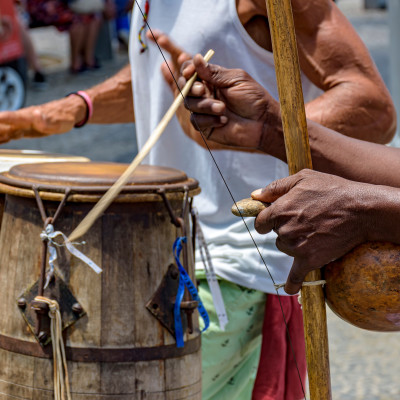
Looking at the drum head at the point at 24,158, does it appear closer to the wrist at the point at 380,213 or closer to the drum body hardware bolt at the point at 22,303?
the drum body hardware bolt at the point at 22,303

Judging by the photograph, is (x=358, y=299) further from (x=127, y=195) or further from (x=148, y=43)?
(x=148, y=43)

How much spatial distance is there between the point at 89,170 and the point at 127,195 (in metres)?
0.21

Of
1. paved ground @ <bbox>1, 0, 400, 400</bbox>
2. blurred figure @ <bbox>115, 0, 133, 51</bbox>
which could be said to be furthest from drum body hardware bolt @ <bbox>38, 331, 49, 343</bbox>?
blurred figure @ <bbox>115, 0, 133, 51</bbox>

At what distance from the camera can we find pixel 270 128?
5.59 ft

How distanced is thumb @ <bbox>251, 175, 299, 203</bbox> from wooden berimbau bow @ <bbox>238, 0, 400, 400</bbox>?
0.05 ft

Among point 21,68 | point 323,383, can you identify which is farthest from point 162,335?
point 21,68

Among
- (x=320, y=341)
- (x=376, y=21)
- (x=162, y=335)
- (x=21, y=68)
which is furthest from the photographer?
(x=376, y=21)

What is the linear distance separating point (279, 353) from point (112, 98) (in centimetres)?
89

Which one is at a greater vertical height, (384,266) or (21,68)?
(384,266)

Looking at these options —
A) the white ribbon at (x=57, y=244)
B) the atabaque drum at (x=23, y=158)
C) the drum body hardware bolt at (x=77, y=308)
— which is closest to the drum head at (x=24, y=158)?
the atabaque drum at (x=23, y=158)

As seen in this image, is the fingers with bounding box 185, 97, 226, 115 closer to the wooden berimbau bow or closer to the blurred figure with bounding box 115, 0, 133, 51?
the wooden berimbau bow

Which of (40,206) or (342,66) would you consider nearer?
(40,206)

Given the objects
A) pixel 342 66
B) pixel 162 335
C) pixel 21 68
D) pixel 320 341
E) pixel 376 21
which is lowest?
pixel 376 21

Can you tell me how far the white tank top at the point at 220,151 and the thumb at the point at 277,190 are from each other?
0.47 m
